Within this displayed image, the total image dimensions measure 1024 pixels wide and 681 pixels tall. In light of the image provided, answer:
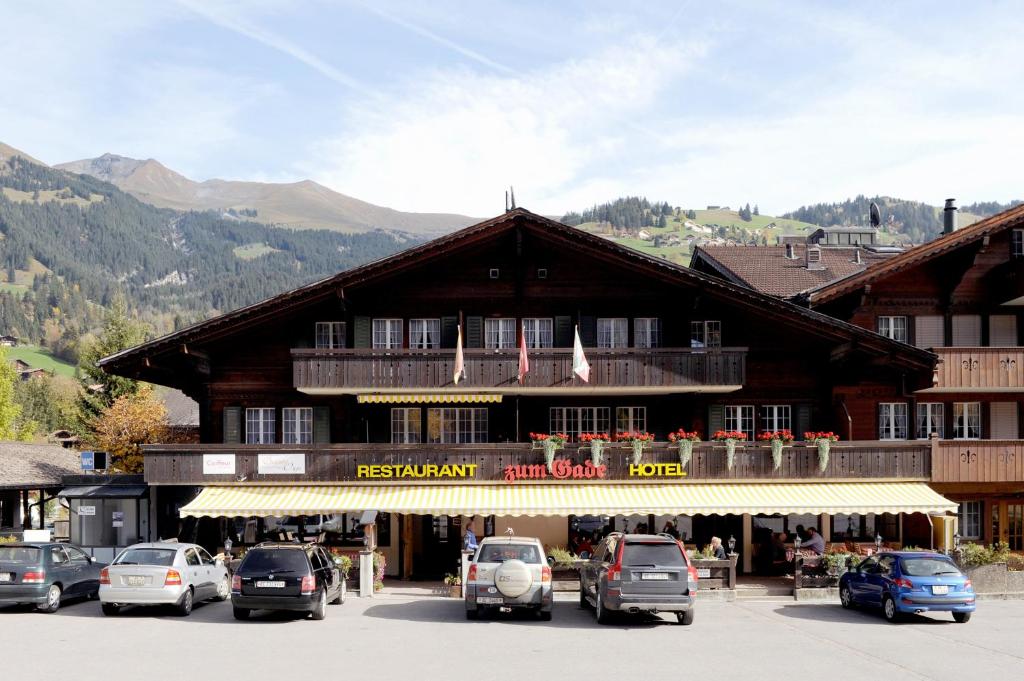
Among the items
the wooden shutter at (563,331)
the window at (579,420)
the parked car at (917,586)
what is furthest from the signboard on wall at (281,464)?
the parked car at (917,586)

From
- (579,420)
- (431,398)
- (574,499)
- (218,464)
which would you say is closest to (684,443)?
(574,499)

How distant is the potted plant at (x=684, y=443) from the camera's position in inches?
1330

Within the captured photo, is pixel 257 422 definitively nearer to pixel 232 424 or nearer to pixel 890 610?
pixel 232 424

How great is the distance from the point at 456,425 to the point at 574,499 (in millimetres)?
5779

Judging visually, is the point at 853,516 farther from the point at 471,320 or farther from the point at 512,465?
the point at 471,320

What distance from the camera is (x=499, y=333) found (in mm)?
36594

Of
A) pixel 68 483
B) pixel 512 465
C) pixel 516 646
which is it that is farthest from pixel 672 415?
pixel 68 483

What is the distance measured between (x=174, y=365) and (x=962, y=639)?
2502 cm

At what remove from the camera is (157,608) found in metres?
25.0

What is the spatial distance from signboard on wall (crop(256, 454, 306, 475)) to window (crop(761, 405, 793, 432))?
592 inches

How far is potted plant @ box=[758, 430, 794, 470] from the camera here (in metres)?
33.8

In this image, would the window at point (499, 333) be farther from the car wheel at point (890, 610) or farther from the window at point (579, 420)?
the car wheel at point (890, 610)

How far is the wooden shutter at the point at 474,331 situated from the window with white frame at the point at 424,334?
966mm

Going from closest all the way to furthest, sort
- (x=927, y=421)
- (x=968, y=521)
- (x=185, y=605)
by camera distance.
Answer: (x=185, y=605), (x=968, y=521), (x=927, y=421)
